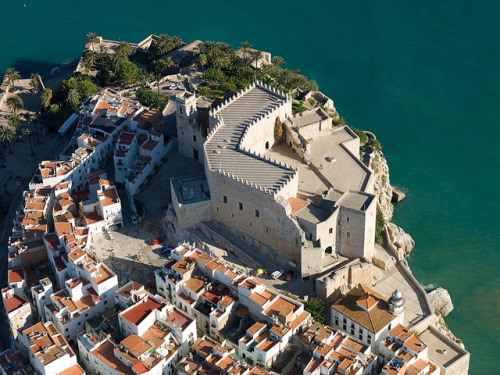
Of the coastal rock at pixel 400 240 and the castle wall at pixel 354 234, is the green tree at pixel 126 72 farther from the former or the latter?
the castle wall at pixel 354 234

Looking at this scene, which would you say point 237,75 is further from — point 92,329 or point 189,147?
point 92,329

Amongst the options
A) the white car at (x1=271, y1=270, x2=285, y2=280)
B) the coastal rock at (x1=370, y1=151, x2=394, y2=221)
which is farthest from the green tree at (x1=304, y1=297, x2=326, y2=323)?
the coastal rock at (x1=370, y1=151, x2=394, y2=221)

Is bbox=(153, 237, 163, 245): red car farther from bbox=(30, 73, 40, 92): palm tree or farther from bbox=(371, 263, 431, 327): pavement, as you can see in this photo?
bbox=(30, 73, 40, 92): palm tree

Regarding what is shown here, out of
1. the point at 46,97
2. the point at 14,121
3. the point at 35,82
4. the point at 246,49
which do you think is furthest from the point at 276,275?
the point at 35,82

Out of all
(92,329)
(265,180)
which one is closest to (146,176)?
(265,180)

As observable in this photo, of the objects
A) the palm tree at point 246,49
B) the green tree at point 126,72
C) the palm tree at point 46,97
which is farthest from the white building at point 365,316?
the palm tree at point 46,97

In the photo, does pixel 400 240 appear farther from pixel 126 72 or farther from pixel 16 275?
pixel 126 72
